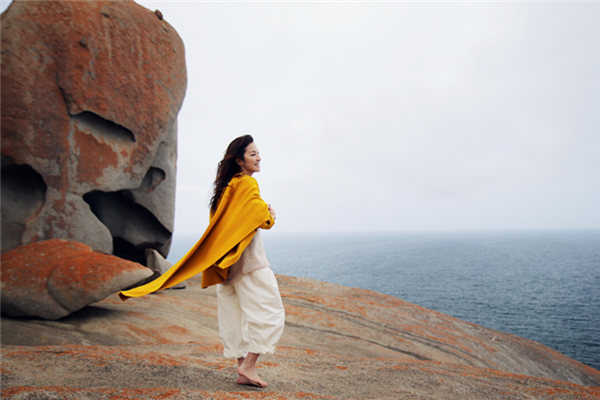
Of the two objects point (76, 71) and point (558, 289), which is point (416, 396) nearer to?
point (76, 71)

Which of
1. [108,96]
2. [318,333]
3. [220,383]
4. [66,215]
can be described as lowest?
[318,333]

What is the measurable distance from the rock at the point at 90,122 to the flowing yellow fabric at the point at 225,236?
5.50 metres

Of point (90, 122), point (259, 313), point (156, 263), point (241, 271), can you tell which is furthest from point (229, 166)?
point (156, 263)

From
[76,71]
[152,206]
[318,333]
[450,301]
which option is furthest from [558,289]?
[76,71]

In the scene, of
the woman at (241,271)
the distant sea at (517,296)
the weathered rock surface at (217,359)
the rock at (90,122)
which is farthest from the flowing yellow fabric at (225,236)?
the distant sea at (517,296)

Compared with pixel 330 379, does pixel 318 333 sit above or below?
below

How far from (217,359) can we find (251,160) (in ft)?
9.08

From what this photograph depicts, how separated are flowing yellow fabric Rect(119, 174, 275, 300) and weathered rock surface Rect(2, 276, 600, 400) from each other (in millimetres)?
991

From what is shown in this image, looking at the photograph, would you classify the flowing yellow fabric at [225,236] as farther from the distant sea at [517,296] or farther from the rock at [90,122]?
the distant sea at [517,296]

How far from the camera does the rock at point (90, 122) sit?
714 cm

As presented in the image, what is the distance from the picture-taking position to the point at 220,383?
3.59 metres

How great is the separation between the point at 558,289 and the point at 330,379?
45081mm

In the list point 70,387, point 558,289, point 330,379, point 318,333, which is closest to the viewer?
point 70,387

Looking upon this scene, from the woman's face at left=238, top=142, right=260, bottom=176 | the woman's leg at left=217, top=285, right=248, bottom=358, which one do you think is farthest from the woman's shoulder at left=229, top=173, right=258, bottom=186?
the woman's leg at left=217, top=285, right=248, bottom=358
